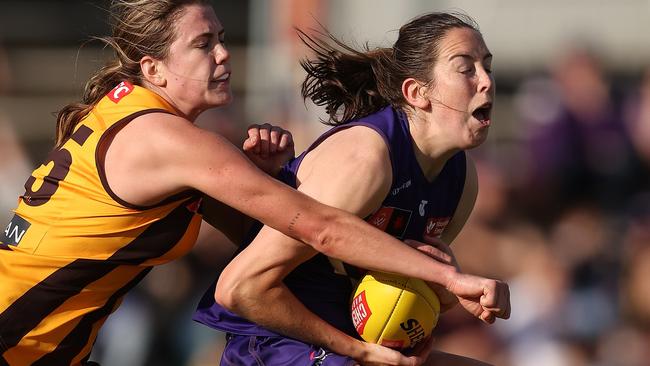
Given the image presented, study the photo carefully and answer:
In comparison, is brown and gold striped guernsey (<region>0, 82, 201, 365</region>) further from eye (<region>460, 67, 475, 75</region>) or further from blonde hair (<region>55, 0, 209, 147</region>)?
eye (<region>460, 67, 475, 75</region>)

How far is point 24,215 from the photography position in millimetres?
4816

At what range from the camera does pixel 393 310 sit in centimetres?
465

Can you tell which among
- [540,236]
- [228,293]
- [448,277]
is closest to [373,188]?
[448,277]

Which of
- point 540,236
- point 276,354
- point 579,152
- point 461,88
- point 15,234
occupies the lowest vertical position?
point 540,236

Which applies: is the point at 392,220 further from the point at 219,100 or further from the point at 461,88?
the point at 219,100

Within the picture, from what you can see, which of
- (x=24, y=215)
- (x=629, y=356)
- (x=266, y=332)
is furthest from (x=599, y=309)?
(x=24, y=215)

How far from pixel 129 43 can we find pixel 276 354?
130 cm

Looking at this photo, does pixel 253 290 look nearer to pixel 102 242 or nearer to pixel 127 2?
pixel 102 242

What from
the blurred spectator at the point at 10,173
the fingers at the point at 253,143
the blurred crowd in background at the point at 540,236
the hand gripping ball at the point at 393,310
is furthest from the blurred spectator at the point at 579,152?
the hand gripping ball at the point at 393,310

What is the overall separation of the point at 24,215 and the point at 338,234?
1.22 metres

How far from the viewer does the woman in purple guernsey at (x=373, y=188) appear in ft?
15.1

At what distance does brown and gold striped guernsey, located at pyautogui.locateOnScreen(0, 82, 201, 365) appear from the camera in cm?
466

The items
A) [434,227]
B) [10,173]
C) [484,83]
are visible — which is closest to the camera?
[484,83]

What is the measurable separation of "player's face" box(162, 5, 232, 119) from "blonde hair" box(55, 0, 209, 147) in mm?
38
